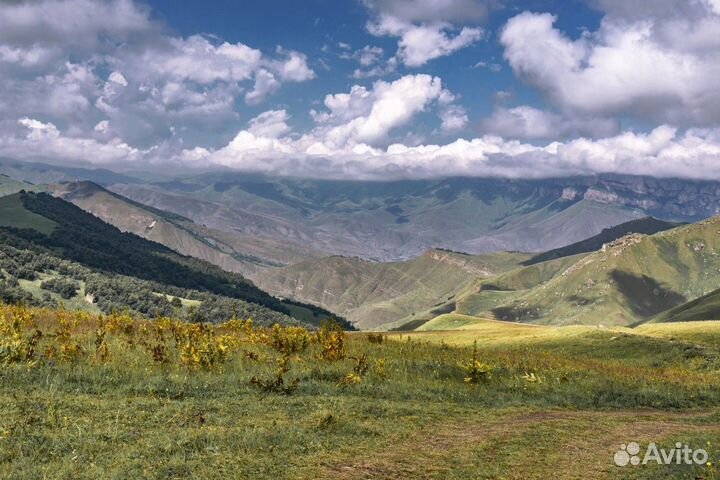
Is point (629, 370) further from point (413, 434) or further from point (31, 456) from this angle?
point (31, 456)

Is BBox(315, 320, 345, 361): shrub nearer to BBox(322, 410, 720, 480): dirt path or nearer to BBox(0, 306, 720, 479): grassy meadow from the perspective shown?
BBox(0, 306, 720, 479): grassy meadow

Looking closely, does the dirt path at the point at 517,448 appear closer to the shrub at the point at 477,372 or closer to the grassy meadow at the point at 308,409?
the grassy meadow at the point at 308,409

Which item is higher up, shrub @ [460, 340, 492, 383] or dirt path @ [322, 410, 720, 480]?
dirt path @ [322, 410, 720, 480]

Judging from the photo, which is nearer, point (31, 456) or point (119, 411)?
point (31, 456)

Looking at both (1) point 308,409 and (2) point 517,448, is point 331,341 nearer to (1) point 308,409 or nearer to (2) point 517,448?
(1) point 308,409

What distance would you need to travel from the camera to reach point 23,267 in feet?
541

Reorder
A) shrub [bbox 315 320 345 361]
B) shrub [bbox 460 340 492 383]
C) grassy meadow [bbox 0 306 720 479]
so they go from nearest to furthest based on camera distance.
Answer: grassy meadow [bbox 0 306 720 479] → shrub [bbox 460 340 492 383] → shrub [bbox 315 320 345 361]

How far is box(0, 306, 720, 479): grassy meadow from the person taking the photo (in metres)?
12.3

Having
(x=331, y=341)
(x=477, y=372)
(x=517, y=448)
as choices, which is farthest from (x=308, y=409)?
(x=477, y=372)

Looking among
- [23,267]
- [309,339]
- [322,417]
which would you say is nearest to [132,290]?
[23,267]

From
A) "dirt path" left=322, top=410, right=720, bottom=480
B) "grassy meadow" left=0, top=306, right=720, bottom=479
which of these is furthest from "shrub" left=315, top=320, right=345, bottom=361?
"dirt path" left=322, top=410, right=720, bottom=480

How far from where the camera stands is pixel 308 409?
17109mm

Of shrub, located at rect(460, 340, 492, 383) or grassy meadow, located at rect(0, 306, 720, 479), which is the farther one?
shrub, located at rect(460, 340, 492, 383)

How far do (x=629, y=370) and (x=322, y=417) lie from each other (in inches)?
891
